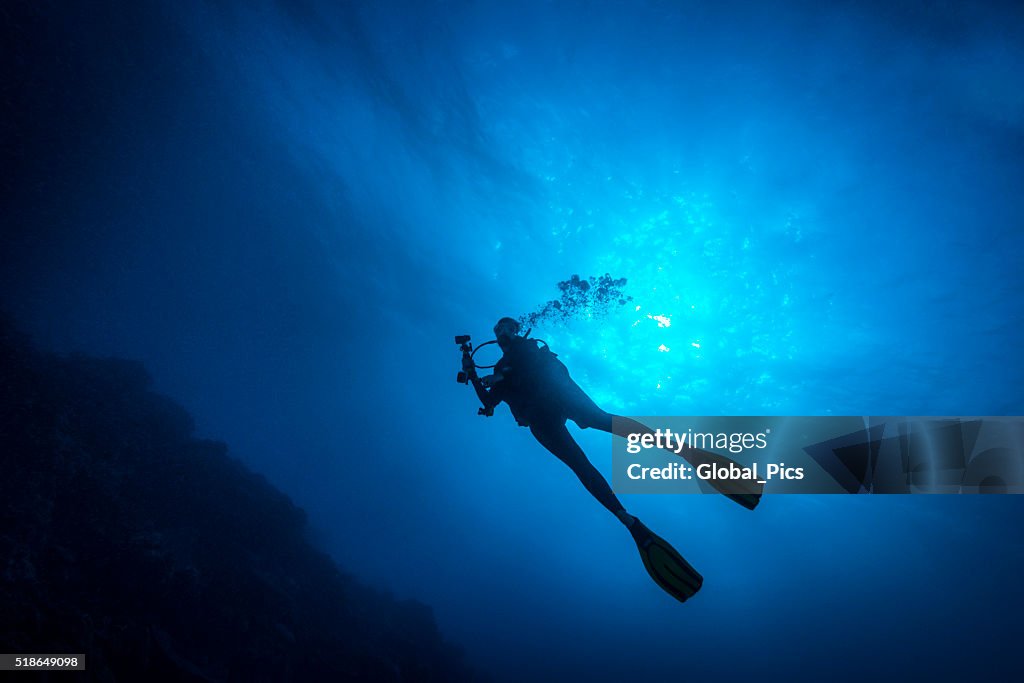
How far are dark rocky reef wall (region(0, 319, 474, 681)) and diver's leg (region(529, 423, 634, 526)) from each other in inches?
306

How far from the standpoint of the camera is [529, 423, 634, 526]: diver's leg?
16.3 ft

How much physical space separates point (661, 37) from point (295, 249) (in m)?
24.8

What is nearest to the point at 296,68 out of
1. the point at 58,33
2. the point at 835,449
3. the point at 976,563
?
the point at 58,33

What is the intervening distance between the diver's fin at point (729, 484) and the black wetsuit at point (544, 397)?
1120 millimetres

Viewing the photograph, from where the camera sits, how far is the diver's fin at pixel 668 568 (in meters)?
4.45

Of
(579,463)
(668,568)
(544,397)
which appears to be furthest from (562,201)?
(668,568)

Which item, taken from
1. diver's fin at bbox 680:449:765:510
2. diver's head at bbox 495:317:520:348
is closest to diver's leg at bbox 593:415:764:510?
diver's fin at bbox 680:449:765:510

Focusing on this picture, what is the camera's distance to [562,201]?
16.3 metres

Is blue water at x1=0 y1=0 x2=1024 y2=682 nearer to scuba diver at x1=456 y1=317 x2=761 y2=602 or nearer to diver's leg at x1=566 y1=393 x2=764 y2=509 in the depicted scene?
scuba diver at x1=456 y1=317 x2=761 y2=602

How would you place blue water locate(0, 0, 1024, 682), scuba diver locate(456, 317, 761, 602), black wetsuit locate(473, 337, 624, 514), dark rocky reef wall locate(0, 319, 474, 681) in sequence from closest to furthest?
scuba diver locate(456, 317, 761, 602), black wetsuit locate(473, 337, 624, 514), dark rocky reef wall locate(0, 319, 474, 681), blue water locate(0, 0, 1024, 682)

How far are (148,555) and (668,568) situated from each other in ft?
34.3

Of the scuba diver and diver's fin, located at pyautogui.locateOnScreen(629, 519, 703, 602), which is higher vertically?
the scuba diver

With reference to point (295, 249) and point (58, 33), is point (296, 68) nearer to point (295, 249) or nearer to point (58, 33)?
point (58, 33)

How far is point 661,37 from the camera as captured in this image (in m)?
11.5
